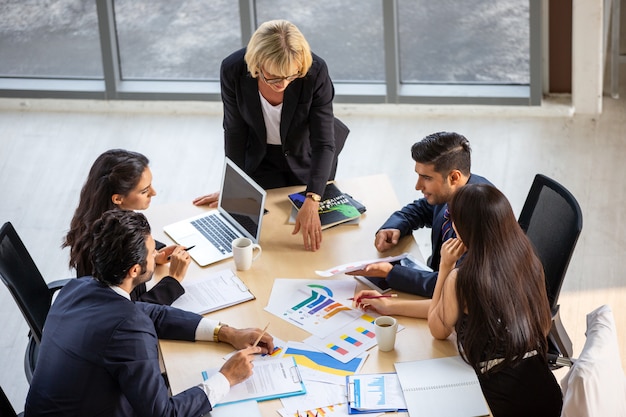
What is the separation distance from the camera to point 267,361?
3.27m

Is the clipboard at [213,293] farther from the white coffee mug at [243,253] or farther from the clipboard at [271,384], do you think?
the clipboard at [271,384]

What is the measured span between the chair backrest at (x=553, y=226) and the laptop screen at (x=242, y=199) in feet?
3.64

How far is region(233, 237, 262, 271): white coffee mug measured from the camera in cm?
383

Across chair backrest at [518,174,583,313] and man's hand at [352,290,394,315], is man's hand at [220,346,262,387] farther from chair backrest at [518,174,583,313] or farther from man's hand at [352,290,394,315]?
chair backrest at [518,174,583,313]

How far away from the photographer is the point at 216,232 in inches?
163

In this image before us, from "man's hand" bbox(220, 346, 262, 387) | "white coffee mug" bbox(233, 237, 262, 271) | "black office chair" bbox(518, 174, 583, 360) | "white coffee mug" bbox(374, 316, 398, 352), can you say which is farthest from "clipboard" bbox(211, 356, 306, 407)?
"black office chair" bbox(518, 174, 583, 360)

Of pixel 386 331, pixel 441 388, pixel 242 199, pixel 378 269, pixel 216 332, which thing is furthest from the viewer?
pixel 242 199

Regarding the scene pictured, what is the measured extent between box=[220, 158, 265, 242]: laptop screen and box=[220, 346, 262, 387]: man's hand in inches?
32.9

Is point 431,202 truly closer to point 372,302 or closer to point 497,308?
point 372,302

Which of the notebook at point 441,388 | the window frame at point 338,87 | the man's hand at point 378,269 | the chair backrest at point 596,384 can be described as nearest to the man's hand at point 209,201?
the man's hand at point 378,269

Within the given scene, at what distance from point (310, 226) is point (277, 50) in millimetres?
748

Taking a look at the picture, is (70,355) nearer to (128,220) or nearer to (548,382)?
(128,220)

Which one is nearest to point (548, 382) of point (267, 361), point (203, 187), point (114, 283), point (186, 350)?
point (267, 361)

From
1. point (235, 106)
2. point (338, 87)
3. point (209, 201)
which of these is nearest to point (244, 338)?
point (209, 201)
